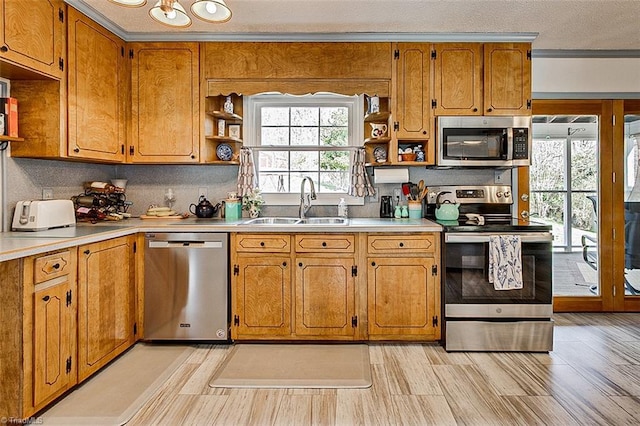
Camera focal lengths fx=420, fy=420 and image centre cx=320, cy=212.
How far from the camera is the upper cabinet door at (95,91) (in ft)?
9.36

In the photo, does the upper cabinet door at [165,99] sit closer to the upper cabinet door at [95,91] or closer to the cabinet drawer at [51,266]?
the upper cabinet door at [95,91]

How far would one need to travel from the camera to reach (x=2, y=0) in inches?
87.9

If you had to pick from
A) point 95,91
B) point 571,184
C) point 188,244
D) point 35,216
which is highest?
point 95,91

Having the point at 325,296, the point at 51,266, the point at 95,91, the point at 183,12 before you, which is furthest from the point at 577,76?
the point at 51,266

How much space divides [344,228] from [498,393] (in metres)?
1.43

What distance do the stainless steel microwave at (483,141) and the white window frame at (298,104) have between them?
A: 0.78 m

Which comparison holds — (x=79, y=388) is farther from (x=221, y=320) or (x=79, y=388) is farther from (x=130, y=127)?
(x=130, y=127)

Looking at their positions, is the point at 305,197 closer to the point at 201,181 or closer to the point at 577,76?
the point at 201,181

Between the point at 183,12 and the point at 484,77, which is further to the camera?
the point at 484,77

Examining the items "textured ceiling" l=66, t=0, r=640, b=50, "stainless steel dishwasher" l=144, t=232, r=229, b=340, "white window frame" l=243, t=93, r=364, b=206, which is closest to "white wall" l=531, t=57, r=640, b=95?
"textured ceiling" l=66, t=0, r=640, b=50

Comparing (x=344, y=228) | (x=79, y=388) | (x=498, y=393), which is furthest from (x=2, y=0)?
(x=498, y=393)

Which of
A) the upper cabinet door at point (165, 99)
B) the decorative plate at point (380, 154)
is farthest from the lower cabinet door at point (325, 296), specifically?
the upper cabinet door at point (165, 99)

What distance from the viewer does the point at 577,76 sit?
3.93 m

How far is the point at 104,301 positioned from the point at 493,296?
268 cm
